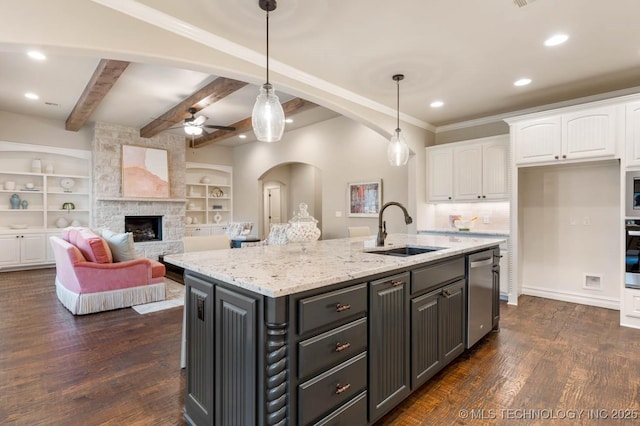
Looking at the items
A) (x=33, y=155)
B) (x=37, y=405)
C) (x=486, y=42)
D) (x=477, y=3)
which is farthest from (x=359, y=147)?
(x=33, y=155)

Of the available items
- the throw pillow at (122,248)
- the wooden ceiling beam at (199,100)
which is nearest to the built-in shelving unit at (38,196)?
the wooden ceiling beam at (199,100)

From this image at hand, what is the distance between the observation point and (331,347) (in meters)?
1.53

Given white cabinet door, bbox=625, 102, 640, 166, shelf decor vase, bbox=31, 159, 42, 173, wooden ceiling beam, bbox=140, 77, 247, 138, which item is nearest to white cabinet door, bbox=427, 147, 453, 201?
white cabinet door, bbox=625, 102, 640, 166

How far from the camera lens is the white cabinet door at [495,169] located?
4668mm

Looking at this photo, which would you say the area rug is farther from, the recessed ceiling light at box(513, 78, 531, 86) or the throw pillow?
the recessed ceiling light at box(513, 78, 531, 86)

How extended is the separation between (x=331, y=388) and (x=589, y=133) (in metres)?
4.30

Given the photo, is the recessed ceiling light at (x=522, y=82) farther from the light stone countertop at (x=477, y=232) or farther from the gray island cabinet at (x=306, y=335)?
the gray island cabinet at (x=306, y=335)

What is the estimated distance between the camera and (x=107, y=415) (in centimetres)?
197

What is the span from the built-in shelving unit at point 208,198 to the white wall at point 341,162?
5.71ft

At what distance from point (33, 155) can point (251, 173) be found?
470 cm

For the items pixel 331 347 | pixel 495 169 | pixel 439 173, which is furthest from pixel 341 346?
pixel 439 173

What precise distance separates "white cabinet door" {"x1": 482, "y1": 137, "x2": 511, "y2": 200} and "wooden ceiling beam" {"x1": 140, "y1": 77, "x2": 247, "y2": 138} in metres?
3.71

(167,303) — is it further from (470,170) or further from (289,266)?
(470,170)

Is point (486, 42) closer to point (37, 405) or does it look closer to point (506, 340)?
point (506, 340)
